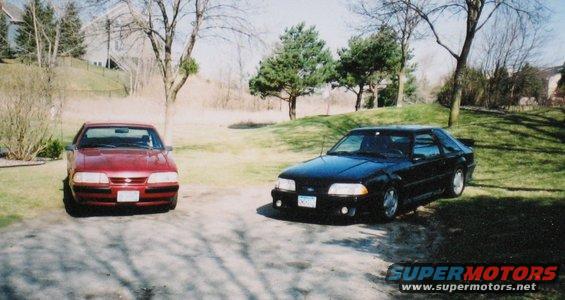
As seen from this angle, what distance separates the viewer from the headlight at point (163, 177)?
6.80 m

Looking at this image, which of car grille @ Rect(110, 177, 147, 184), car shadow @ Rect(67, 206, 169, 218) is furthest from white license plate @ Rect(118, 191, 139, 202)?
car shadow @ Rect(67, 206, 169, 218)

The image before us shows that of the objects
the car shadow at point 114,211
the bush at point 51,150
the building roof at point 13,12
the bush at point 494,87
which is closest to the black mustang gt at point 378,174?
the car shadow at point 114,211

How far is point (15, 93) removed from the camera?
1260 centimetres

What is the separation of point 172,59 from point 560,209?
457 inches

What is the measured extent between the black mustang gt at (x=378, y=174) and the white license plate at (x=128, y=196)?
2.11m

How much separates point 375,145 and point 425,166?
90 centimetres

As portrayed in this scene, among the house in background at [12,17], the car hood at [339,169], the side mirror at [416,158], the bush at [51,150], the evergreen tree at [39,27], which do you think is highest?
the house in background at [12,17]

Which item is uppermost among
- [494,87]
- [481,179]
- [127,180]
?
[494,87]

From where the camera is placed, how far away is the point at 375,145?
24.7 ft

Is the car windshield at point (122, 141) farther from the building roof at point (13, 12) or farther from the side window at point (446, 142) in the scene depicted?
the building roof at point (13, 12)

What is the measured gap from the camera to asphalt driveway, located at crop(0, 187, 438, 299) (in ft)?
13.4

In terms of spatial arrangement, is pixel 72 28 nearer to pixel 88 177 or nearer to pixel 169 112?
pixel 169 112

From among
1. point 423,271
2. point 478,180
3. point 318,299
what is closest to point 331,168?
point 423,271

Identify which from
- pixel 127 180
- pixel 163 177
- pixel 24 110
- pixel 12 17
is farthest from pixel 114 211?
pixel 12 17
